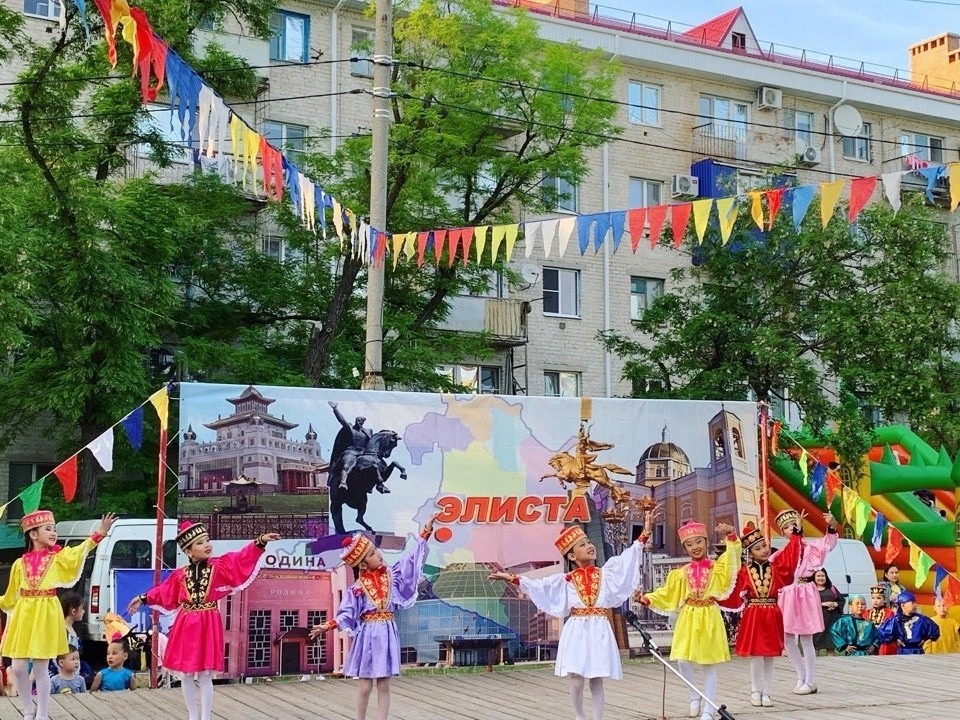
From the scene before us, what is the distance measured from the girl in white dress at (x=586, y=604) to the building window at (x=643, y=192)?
22.1 meters

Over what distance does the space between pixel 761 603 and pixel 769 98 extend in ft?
75.9

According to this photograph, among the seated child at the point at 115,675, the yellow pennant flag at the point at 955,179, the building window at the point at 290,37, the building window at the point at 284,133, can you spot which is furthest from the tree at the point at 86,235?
the yellow pennant flag at the point at 955,179

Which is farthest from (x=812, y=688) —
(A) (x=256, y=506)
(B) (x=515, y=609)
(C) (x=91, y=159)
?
(C) (x=91, y=159)

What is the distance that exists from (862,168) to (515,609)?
24.1m

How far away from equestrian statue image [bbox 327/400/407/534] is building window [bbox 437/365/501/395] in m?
13.1

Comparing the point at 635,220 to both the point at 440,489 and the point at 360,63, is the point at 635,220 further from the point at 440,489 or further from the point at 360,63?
the point at 360,63

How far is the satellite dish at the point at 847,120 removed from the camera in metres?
33.6

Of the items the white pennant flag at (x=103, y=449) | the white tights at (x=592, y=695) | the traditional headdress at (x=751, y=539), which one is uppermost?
the white pennant flag at (x=103, y=449)

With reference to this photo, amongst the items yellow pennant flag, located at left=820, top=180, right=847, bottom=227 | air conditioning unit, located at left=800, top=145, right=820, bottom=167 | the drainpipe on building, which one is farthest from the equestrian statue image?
the drainpipe on building

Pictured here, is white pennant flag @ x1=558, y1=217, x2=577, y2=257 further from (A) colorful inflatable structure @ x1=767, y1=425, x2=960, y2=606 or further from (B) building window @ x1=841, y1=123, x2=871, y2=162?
(B) building window @ x1=841, y1=123, x2=871, y2=162

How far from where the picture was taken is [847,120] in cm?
3381

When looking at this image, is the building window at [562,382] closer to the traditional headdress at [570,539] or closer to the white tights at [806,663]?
the white tights at [806,663]

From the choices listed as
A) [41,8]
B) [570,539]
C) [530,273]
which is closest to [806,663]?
[570,539]

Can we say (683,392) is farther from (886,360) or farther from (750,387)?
(886,360)
